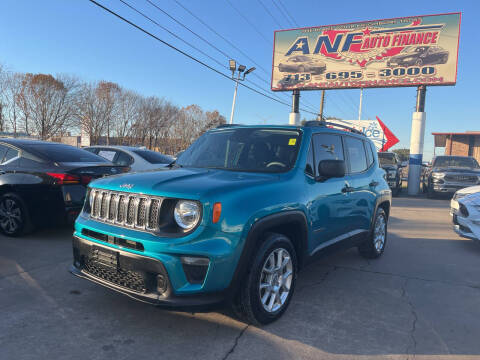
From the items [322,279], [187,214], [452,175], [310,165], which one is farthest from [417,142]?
[187,214]

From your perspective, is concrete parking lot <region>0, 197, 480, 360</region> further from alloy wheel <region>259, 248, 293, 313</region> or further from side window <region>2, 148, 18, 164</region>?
side window <region>2, 148, 18, 164</region>

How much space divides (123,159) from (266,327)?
6.83m

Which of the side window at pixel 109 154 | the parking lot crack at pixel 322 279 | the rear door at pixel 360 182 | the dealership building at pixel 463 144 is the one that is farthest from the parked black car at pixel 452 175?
the dealership building at pixel 463 144

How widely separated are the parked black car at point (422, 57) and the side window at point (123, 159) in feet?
45.1

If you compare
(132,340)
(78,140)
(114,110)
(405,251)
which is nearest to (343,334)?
(132,340)

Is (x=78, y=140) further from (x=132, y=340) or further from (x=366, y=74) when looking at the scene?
(x=132, y=340)

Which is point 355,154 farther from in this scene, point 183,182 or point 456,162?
point 456,162

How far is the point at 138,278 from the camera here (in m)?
2.72

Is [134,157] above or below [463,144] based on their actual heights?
below

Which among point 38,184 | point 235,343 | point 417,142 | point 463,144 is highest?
point 463,144

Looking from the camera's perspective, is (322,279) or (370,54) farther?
(370,54)

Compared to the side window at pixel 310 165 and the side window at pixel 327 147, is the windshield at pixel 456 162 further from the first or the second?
the side window at pixel 310 165

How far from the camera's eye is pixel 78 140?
41000 millimetres

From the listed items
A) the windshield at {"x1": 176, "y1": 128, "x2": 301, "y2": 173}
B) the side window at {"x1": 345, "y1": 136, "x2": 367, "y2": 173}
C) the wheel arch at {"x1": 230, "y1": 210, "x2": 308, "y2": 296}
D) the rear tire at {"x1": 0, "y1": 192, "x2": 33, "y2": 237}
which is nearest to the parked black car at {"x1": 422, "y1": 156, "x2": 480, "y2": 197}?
the side window at {"x1": 345, "y1": 136, "x2": 367, "y2": 173}
